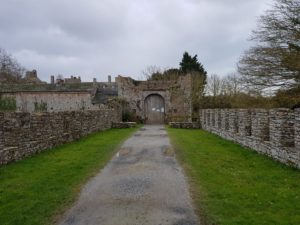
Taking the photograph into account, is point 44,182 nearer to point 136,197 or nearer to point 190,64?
point 136,197

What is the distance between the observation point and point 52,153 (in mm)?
11961

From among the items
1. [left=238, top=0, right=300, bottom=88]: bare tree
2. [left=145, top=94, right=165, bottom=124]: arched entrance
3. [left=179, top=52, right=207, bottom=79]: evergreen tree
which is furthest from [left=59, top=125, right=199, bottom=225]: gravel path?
[left=179, top=52, right=207, bottom=79]: evergreen tree

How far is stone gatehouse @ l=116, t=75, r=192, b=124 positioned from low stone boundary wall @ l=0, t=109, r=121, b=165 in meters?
13.8

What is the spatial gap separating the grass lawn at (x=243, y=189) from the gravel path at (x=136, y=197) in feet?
1.02

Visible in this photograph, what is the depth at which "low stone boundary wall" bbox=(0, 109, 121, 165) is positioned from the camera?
10578 millimetres

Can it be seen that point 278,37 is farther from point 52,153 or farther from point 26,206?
point 26,206

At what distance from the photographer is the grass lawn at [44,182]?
550cm

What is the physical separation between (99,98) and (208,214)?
36046 millimetres

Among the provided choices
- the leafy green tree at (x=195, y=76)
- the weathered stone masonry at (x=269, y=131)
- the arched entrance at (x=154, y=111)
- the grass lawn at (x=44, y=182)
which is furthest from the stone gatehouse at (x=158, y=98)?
the grass lawn at (x=44, y=182)

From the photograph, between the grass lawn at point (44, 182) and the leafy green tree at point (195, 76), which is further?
the leafy green tree at point (195, 76)

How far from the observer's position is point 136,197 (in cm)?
631

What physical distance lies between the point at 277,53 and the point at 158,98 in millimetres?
16235

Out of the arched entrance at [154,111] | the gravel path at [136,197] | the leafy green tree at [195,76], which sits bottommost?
the gravel path at [136,197]

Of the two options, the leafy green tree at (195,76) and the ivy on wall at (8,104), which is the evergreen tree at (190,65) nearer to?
the leafy green tree at (195,76)
